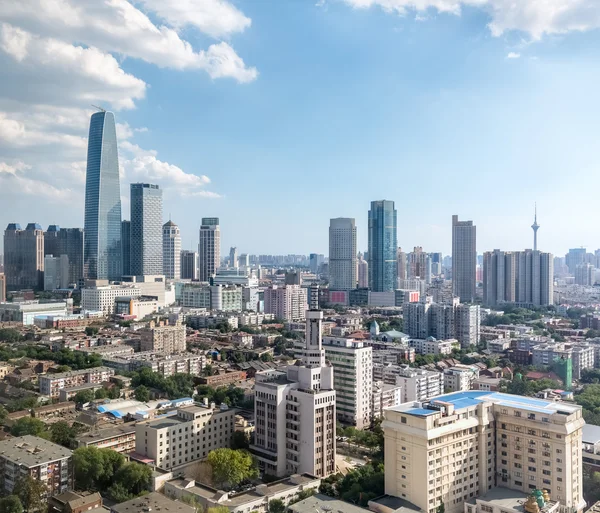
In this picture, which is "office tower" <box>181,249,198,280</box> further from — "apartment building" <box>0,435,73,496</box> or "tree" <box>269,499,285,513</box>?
"tree" <box>269,499,285,513</box>

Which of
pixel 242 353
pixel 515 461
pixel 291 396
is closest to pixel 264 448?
pixel 291 396

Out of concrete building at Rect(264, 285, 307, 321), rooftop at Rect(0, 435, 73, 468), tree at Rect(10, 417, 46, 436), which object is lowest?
tree at Rect(10, 417, 46, 436)

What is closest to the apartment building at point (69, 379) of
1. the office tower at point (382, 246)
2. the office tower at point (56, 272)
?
the office tower at point (56, 272)

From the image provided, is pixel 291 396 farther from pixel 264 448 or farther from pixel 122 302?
pixel 122 302

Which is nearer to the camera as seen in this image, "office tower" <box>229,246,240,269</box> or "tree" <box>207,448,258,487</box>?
"tree" <box>207,448,258,487</box>

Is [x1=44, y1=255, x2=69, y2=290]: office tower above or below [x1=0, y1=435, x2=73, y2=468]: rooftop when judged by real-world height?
above

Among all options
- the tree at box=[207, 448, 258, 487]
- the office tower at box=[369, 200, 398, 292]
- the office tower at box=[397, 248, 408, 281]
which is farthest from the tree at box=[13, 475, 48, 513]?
the office tower at box=[397, 248, 408, 281]

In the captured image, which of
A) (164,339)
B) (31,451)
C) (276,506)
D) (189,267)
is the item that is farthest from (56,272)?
(276,506)

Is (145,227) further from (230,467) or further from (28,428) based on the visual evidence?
(230,467)
